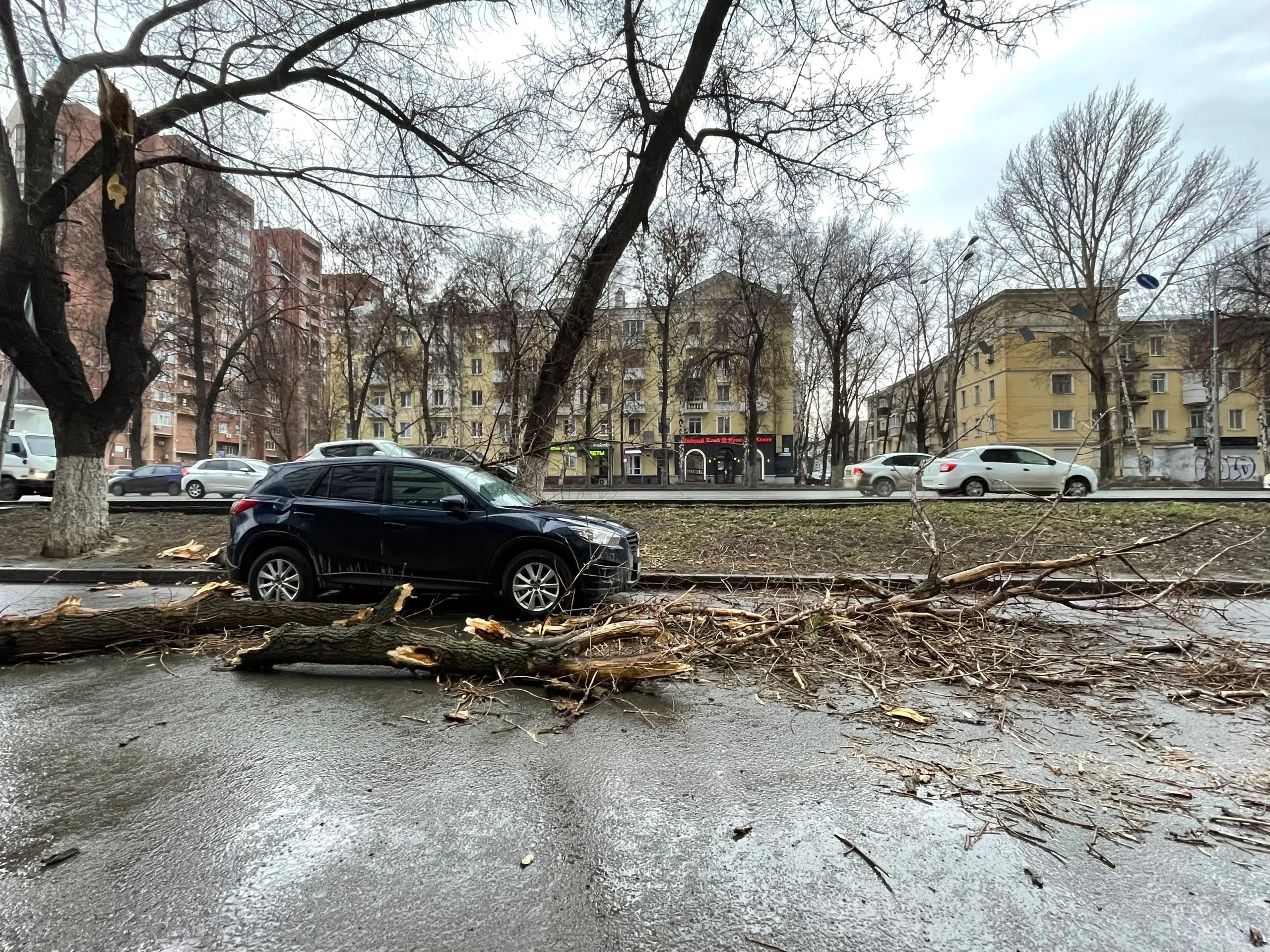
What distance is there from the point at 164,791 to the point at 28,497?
80.3 feet

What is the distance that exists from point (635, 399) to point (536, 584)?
41.6 meters

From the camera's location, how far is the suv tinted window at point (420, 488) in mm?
6789

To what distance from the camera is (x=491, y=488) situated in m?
7.18

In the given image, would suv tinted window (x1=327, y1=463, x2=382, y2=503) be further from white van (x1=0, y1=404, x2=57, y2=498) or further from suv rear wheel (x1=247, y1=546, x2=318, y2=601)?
white van (x1=0, y1=404, x2=57, y2=498)

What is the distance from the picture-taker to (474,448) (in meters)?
9.85

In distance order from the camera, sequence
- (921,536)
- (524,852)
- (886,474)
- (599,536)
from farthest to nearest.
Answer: (886,474), (921,536), (599,536), (524,852)

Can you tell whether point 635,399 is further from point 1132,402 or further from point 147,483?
point 1132,402

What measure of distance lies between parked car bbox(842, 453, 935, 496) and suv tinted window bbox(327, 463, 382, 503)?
771 inches

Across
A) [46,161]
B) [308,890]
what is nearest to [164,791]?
[308,890]

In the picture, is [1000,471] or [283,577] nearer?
[283,577]

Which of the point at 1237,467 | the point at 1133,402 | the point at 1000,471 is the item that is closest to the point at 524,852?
the point at 1000,471

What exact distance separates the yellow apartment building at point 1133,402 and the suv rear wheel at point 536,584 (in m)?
44.0

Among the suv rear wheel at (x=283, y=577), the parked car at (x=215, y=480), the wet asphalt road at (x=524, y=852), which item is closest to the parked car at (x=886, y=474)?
the wet asphalt road at (x=524, y=852)

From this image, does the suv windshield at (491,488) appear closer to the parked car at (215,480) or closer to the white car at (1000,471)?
the white car at (1000,471)
